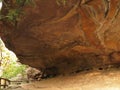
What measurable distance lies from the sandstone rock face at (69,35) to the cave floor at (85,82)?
0.36 m

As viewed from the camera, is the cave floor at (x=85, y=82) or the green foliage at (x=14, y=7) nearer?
the green foliage at (x=14, y=7)

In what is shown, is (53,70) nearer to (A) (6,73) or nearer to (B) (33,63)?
(B) (33,63)

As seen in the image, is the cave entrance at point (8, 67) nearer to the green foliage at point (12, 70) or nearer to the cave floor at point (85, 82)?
the green foliage at point (12, 70)

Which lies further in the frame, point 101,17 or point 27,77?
point 27,77

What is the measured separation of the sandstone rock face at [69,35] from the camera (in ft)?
24.3

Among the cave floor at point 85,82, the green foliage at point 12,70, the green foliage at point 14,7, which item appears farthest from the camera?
the green foliage at point 12,70

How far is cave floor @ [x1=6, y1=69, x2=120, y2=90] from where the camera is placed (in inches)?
290

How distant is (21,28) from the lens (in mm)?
7809

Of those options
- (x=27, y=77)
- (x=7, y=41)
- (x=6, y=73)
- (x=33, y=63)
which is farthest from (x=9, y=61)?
(x=7, y=41)

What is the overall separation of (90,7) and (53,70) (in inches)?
110

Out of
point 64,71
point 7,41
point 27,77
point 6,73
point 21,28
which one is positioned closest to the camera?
point 21,28

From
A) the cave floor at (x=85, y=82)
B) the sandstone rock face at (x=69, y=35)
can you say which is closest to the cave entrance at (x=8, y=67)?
the sandstone rock face at (x=69, y=35)

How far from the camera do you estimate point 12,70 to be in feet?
44.7

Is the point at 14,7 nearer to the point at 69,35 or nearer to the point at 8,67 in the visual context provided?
the point at 69,35
